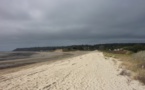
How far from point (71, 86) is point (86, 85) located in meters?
0.94

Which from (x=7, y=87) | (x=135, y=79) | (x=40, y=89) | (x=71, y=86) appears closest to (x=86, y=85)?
(x=71, y=86)

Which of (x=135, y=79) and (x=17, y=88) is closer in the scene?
(x=17, y=88)

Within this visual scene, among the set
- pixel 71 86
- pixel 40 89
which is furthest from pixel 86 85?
pixel 40 89

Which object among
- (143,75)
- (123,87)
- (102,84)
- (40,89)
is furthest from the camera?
(143,75)

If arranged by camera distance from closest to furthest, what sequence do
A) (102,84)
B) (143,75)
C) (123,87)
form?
(123,87) → (102,84) → (143,75)

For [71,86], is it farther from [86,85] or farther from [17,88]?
[17,88]

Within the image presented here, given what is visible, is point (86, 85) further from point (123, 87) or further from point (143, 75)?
point (143, 75)

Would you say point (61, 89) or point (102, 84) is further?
point (102, 84)

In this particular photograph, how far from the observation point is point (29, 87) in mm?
10898

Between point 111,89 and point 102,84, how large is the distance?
1.29m

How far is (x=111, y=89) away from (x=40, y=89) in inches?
151

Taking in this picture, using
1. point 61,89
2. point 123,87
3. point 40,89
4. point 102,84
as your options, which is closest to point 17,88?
point 40,89

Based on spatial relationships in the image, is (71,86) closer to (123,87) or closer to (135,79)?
(123,87)

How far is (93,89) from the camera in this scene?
34.9ft
